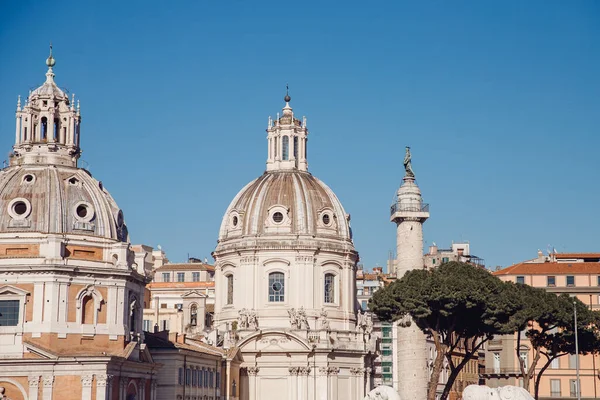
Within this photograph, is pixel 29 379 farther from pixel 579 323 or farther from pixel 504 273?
pixel 504 273

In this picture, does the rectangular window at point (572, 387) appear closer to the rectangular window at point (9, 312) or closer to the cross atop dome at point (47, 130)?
the cross atop dome at point (47, 130)

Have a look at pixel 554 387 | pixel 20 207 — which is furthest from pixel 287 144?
pixel 20 207

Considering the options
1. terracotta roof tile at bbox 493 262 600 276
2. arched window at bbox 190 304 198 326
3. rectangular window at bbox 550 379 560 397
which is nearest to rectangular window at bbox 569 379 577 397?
rectangular window at bbox 550 379 560 397

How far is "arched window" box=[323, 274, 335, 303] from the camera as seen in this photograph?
108m

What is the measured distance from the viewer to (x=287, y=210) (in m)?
107

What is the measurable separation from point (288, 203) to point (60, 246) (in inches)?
1418

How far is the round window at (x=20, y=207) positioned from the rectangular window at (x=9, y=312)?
18.9ft

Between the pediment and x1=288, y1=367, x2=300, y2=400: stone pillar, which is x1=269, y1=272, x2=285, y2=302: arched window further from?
the pediment

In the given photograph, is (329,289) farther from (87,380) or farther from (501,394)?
(501,394)

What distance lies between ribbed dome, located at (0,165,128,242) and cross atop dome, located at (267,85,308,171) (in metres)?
34.7

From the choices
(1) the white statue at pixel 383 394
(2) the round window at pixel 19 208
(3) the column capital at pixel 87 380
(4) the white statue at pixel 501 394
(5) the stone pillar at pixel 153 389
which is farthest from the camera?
(5) the stone pillar at pixel 153 389

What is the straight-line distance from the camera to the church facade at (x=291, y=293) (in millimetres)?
104688

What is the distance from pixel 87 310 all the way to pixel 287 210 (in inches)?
1370

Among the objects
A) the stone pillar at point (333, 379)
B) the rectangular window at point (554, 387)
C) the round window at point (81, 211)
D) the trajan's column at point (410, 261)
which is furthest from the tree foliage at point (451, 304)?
the rectangular window at point (554, 387)
